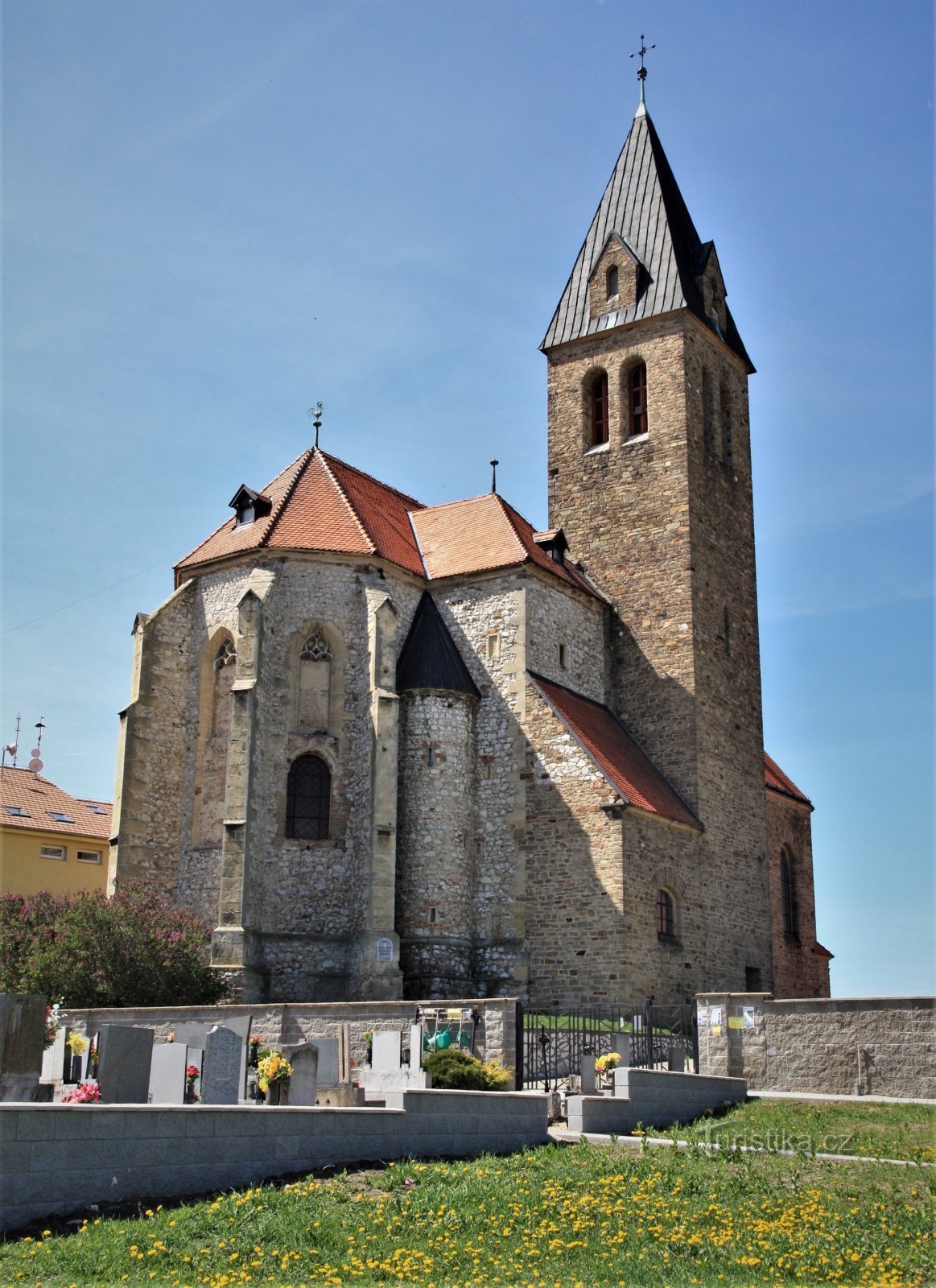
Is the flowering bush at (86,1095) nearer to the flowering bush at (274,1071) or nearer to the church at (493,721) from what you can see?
the flowering bush at (274,1071)

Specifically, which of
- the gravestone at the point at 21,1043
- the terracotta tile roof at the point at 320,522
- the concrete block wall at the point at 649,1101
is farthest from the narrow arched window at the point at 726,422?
the gravestone at the point at 21,1043

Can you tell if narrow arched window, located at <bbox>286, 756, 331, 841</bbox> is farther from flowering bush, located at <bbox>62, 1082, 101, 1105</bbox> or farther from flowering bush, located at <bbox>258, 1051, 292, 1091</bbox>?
flowering bush, located at <bbox>62, 1082, 101, 1105</bbox>

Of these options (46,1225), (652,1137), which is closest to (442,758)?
(652,1137)

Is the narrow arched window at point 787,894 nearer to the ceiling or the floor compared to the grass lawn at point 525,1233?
nearer to the ceiling

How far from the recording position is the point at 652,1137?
15688 mm

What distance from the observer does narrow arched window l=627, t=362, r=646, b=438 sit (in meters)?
35.4

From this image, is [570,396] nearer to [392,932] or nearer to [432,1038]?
[392,932]

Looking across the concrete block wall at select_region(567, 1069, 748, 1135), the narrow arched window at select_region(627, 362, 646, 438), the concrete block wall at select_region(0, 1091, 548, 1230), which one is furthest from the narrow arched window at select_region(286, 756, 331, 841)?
the concrete block wall at select_region(0, 1091, 548, 1230)

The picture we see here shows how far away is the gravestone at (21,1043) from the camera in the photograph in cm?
1238

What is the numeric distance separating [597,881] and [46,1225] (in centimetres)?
1777

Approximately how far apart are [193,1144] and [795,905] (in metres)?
28.9

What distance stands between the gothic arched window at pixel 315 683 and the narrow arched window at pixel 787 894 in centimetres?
1511

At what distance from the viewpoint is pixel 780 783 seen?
1563 inches

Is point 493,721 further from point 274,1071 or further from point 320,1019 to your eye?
point 274,1071
